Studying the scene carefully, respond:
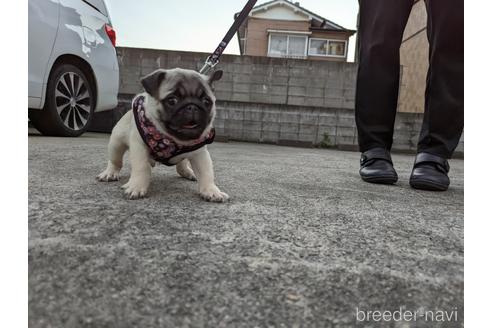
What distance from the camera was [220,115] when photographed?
6.71 m

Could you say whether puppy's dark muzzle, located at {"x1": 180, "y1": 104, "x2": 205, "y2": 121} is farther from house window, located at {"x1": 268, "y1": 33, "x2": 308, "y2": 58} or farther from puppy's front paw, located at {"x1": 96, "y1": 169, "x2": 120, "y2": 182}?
house window, located at {"x1": 268, "y1": 33, "x2": 308, "y2": 58}

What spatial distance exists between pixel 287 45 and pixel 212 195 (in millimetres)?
17199

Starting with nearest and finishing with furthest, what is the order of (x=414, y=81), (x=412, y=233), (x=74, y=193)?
(x=412, y=233) < (x=74, y=193) < (x=414, y=81)

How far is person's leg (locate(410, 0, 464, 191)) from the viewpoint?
1.90 meters

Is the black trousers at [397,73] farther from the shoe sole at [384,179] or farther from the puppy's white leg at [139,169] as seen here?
the puppy's white leg at [139,169]

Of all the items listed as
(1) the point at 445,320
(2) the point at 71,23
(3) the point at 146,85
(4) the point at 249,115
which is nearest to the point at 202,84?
(3) the point at 146,85

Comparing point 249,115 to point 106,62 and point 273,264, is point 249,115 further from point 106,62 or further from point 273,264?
point 273,264

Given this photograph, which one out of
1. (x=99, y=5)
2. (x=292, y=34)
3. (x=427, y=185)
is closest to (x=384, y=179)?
(x=427, y=185)

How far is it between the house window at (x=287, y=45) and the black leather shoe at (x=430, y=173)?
16232 millimetres

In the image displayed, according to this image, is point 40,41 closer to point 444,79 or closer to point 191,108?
point 191,108

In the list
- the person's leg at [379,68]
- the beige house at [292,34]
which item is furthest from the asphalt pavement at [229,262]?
the beige house at [292,34]

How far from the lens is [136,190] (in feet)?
4.76

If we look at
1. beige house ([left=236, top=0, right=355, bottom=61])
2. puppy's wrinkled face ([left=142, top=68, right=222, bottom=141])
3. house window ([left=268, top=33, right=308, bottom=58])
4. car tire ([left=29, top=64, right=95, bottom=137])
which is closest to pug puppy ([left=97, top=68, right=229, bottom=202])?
puppy's wrinkled face ([left=142, top=68, right=222, bottom=141])

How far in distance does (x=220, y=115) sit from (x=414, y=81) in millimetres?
4690
